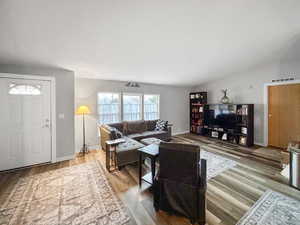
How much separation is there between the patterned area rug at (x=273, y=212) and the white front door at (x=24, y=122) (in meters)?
4.17

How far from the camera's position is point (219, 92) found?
5941mm

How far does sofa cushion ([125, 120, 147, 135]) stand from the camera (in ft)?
15.5

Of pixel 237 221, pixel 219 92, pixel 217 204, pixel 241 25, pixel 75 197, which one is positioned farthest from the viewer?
pixel 219 92

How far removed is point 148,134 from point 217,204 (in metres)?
2.89

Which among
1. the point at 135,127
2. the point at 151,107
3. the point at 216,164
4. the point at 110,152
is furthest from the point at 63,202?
the point at 151,107

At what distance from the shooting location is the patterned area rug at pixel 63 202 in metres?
1.74

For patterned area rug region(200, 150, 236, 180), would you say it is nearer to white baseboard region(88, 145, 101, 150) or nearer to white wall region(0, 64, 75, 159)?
white baseboard region(88, 145, 101, 150)

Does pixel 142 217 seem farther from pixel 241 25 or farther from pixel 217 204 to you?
pixel 241 25

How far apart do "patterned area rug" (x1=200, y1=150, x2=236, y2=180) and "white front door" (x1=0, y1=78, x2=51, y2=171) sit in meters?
3.88

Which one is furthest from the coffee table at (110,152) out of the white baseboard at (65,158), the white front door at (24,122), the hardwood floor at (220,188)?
the white front door at (24,122)

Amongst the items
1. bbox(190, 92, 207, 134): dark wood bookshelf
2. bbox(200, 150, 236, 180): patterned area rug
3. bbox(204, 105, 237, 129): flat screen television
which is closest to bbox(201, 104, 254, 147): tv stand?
bbox(204, 105, 237, 129): flat screen television

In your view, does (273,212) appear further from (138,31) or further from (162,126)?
(162,126)

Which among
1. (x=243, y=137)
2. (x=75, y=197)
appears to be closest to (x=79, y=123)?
(x=75, y=197)

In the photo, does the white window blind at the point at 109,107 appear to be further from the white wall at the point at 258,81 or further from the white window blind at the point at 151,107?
the white wall at the point at 258,81
